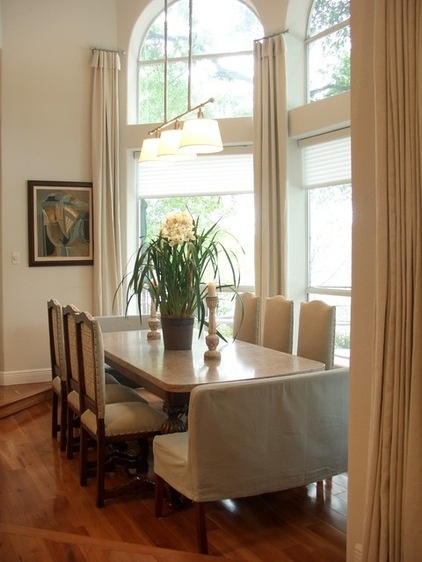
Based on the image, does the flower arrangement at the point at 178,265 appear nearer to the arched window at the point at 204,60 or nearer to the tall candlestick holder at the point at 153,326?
the tall candlestick holder at the point at 153,326

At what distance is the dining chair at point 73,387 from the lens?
12.7 ft

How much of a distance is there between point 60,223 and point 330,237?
8.97 ft

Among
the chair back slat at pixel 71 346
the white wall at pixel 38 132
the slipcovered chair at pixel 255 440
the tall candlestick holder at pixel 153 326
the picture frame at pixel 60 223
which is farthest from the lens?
the picture frame at pixel 60 223

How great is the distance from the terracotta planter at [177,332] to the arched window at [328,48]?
2.69 m

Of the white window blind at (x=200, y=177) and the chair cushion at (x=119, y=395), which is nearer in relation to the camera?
the chair cushion at (x=119, y=395)

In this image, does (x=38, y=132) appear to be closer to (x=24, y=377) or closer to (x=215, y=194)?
(x=215, y=194)

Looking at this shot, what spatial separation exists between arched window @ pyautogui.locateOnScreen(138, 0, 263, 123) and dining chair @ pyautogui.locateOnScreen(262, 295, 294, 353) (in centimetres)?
249

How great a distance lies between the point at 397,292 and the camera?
6.64 ft

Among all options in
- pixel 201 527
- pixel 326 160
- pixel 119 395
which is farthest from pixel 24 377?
pixel 201 527

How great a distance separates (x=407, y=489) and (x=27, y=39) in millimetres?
5744

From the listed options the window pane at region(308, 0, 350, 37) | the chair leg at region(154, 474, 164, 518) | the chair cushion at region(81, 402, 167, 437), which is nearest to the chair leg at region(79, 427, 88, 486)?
the chair cushion at region(81, 402, 167, 437)

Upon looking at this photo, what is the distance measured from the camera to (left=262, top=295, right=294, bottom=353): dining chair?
4.33 m

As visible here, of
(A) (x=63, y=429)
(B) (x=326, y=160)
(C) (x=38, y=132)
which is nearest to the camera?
(A) (x=63, y=429)

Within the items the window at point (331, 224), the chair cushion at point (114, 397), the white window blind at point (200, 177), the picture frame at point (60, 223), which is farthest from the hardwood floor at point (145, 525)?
the white window blind at point (200, 177)
